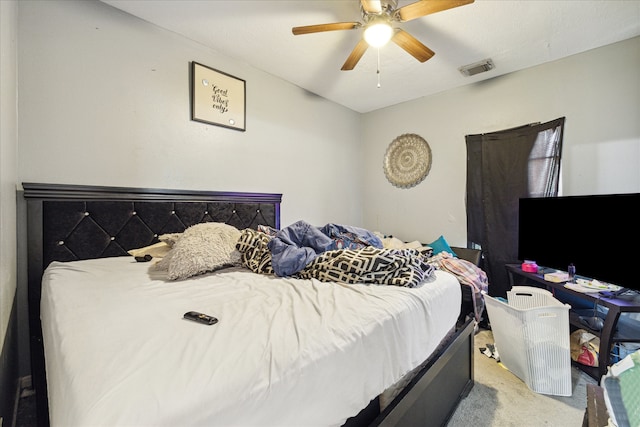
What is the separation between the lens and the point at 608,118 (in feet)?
7.57

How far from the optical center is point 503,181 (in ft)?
9.21

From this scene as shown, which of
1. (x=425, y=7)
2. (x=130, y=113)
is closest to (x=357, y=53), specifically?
(x=425, y=7)

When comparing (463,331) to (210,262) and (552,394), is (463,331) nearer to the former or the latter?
(552,394)

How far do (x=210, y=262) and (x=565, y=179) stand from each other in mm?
3094

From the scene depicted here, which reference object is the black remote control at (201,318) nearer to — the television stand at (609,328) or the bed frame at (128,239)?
the bed frame at (128,239)

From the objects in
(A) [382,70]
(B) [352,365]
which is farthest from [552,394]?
(A) [382,70]

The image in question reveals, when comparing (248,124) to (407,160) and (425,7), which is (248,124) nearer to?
(425,7)

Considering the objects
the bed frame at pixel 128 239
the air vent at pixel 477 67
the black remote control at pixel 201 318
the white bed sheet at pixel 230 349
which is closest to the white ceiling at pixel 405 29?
the air vent at pixel 477 67

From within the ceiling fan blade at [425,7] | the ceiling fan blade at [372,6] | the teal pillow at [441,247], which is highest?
the ceiling fan blade at [372,6]

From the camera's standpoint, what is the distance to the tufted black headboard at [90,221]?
1616 mm

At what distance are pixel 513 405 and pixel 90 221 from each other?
2.89 m

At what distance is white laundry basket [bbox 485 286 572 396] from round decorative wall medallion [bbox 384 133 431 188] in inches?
78.8

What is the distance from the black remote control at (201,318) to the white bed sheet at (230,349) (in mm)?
25

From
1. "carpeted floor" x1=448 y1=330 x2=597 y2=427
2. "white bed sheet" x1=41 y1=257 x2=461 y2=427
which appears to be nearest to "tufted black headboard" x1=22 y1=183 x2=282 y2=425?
"white bed sheet" x1=41 y1=257 x2=461 y2=427
